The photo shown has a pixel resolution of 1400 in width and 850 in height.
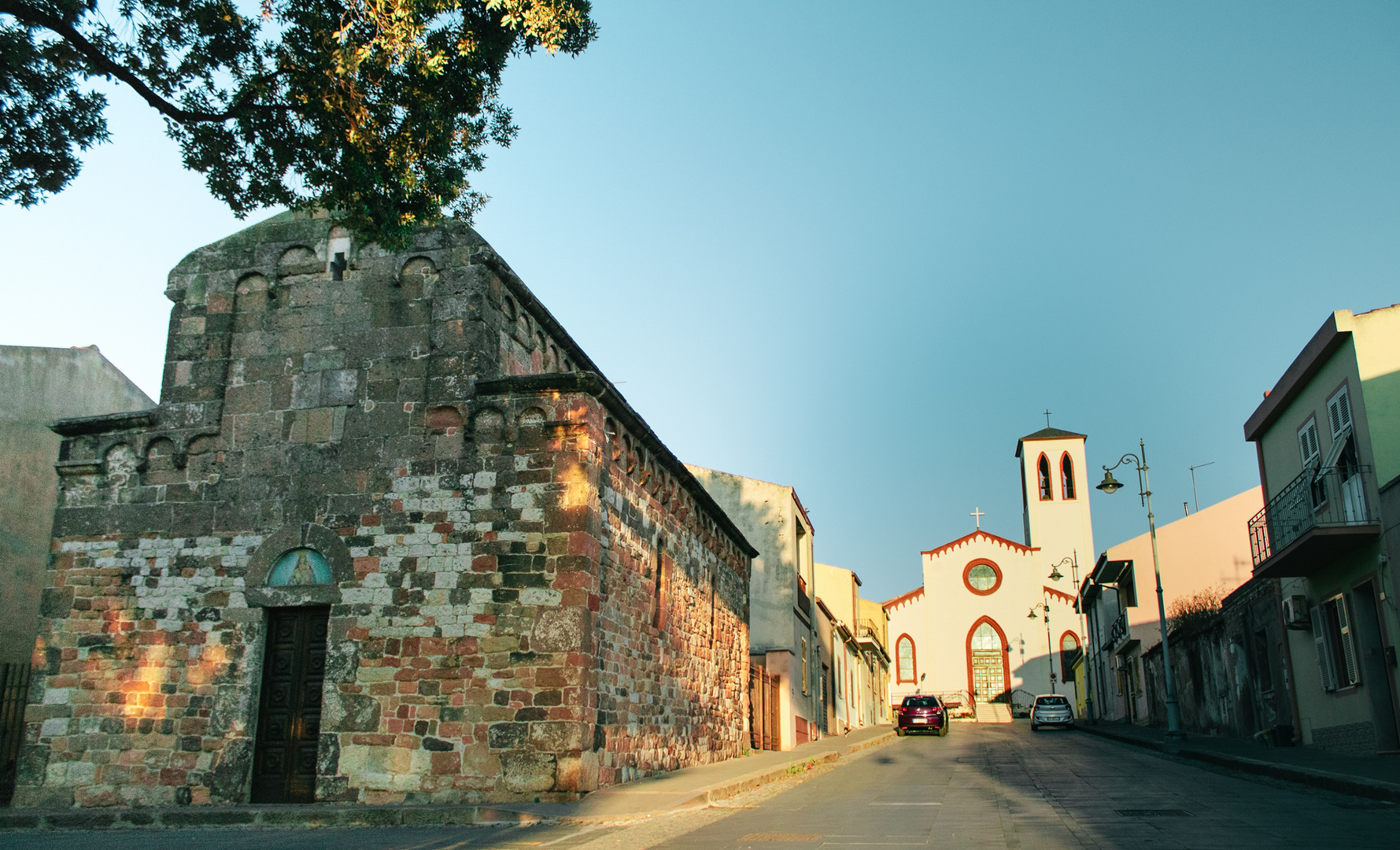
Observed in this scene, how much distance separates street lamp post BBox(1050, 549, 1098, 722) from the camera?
49.1 meters

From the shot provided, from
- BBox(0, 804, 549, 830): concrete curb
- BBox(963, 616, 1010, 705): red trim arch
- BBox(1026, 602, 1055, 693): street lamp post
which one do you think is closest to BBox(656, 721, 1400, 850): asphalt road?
BBox(0, 804, 549, 830): concrete curb

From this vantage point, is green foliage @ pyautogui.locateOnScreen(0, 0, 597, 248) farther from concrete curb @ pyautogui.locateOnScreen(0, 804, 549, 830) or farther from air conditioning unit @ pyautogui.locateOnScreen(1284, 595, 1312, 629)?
air conditioning unit @ pyautogui.locateOnScreen(1284, 595, 1312, 629)

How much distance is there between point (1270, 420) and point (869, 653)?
3725 centimetres

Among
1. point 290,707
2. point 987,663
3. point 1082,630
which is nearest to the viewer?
point 290,707

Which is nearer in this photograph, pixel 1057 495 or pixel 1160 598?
pixel 1160 598

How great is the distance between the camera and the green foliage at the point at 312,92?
9164 millimetres

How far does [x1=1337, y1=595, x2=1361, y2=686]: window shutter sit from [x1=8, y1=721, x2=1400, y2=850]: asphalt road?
344 centimetres

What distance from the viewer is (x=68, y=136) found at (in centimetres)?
954

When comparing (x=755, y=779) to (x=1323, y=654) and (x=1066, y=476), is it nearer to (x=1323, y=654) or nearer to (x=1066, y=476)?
(x=1323, y=654)

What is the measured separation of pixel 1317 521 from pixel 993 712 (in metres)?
46.5

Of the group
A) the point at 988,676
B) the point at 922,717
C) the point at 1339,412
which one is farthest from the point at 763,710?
the point at 988,676

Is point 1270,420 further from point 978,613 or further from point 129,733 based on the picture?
point 978,613

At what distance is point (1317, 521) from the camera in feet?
55.9

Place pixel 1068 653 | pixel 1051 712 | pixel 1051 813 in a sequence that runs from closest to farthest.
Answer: pixel 1051 813 → pixel 1051 712 → pixel 1068 653
